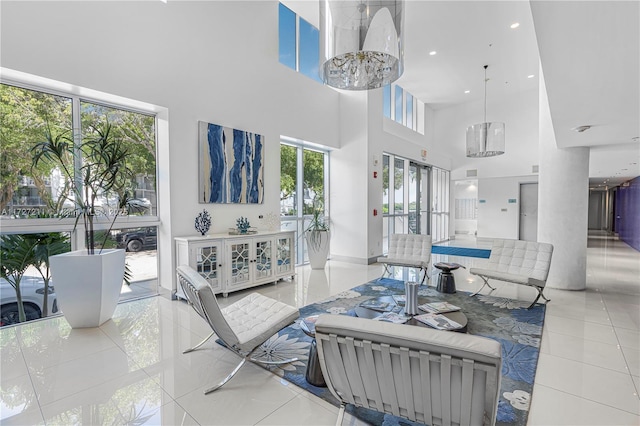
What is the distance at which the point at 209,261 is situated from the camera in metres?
4.34

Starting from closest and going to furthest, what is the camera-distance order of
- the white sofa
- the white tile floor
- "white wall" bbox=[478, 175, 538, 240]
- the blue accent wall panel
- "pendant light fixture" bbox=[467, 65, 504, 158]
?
the white tile floor < the white sofa < "pendant light fixture" bbox=[467, 65, 504, 158] < the blue accent wall panel < "white wall" bbox=[478, 175, 538, 240]

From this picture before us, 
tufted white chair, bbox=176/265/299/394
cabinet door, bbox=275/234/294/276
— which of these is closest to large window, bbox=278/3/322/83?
cabinet door, bbox=275/234/294/276

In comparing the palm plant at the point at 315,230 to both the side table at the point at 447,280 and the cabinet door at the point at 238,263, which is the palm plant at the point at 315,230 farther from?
the side table at the point at 447,280

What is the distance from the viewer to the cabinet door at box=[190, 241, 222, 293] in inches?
165

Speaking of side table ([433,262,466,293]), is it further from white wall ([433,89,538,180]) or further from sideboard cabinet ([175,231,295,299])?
white wall ([433,89,538,180])

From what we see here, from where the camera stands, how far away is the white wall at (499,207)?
11359mm

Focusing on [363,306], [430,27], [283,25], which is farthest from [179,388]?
[430,27]

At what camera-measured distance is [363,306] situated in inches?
124

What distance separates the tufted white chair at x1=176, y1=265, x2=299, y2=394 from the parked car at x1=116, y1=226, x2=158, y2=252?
204cm

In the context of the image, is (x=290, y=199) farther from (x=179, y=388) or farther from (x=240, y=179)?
(x=179, y=388)

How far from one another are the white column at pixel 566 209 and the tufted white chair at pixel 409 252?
196cm


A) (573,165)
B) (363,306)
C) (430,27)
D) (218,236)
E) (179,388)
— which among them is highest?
(430,27)

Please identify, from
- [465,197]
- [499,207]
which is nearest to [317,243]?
[499,207]

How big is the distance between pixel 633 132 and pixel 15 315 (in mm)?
8092
